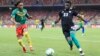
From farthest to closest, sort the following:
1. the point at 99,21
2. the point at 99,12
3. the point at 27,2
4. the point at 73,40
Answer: the point at 27,2 < the point at 99,12 < the point at 99,21 < the point at 73,40

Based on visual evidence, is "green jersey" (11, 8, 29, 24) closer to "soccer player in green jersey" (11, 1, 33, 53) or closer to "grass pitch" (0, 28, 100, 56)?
"soccer player in green jersey" (11, 1, 33, 53)

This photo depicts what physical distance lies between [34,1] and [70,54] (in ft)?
178

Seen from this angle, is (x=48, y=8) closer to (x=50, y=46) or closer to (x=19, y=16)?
(x=50, y=46)

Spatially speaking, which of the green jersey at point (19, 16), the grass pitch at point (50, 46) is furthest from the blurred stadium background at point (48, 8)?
the green jersey at point (19, 16)

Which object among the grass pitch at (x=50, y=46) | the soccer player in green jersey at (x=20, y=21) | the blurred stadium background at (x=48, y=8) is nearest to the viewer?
the grass pitch at (x=50, y=46)

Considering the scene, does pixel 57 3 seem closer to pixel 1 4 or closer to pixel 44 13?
pixel 44 13

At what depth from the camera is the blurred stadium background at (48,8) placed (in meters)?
65.4

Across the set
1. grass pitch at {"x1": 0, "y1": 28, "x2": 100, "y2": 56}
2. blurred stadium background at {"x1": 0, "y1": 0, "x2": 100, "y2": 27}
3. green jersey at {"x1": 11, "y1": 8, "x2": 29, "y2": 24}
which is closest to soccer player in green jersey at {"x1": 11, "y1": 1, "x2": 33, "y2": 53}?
green jersey at {"x1": 11, "y1": 8, "x2": 29, "y2": 24}

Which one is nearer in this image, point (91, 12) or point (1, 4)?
point (91, 12)

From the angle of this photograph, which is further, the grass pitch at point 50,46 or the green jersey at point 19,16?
the green jersey at point 19,16

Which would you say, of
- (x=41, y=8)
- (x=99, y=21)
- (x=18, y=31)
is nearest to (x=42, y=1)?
(x=41, y=8)

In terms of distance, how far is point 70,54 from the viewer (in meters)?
15.2

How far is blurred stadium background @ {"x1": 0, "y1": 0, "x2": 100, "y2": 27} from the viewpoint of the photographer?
65375 millimetres

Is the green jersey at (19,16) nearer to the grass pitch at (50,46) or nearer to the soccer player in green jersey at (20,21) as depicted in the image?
the soccer player in green jersey at (20,21)
